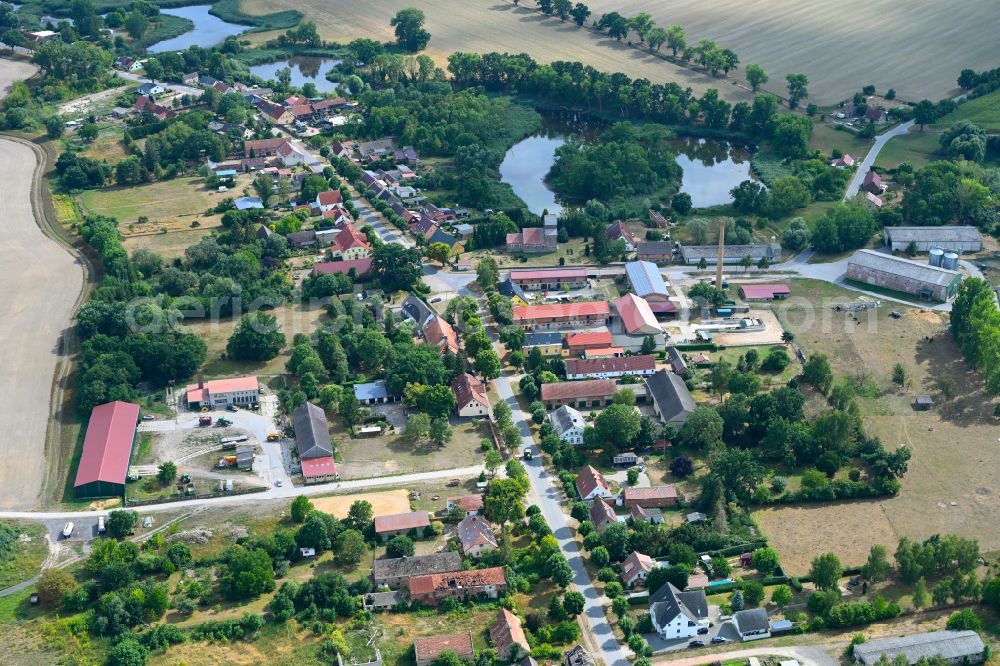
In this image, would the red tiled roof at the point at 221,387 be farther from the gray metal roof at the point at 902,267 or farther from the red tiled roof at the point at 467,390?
the gray metal roof at the point at 902,267

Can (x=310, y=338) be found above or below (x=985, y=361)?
below

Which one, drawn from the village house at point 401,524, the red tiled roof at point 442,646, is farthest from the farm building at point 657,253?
the red tiled roof at point 442,646

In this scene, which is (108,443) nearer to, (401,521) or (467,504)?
(401,521)

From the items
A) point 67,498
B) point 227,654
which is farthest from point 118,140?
point 227,654

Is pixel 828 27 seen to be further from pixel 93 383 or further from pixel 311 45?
pixel 93 383

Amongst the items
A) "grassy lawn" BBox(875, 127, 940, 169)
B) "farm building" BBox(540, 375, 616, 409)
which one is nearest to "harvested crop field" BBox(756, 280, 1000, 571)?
"farm building" BBox(540, 375, 616, 409)

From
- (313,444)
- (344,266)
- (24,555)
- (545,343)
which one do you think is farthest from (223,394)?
(545,343)

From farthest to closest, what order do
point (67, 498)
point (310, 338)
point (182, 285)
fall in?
point (182, 285) → point (310, 338) → point (67, 498)

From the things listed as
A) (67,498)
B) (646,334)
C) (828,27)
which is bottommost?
(67,498)
